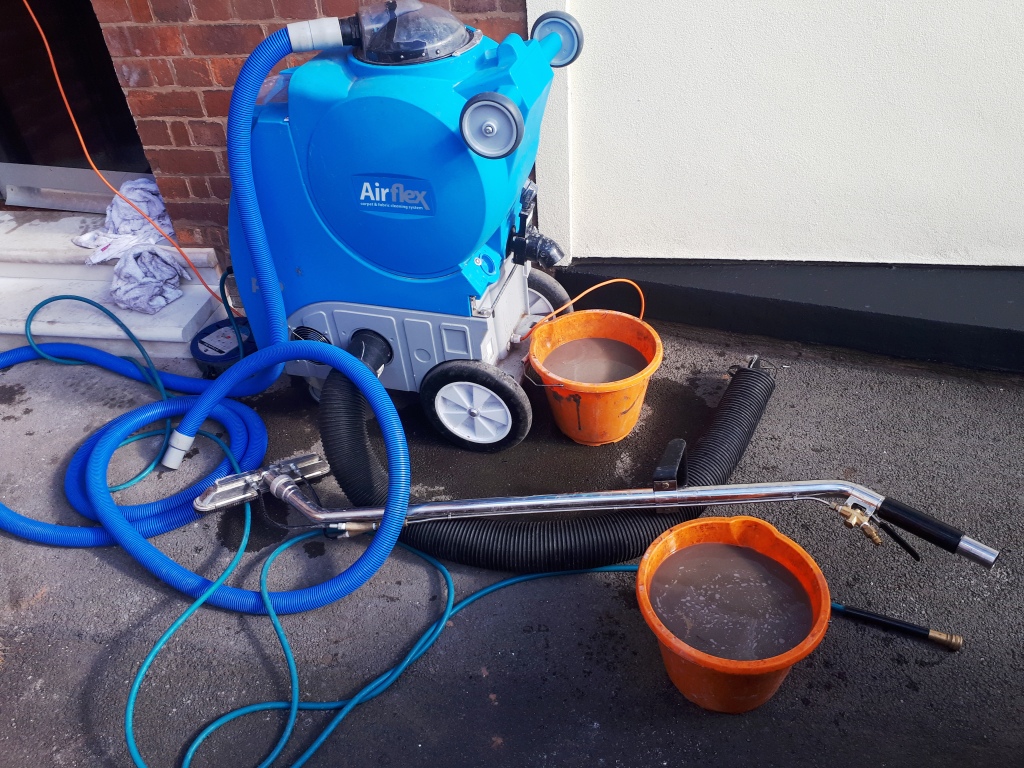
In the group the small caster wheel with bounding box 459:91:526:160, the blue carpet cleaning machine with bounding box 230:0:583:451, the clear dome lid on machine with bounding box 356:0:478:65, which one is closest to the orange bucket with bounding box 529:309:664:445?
the blue carpet cleaning machine with bounding box 230:0:583:451

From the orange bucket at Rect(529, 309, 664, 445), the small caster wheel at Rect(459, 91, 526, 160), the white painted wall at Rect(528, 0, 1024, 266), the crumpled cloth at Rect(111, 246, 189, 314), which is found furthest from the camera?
the crumpled cloth at Rect(111, 246, 189, 314)

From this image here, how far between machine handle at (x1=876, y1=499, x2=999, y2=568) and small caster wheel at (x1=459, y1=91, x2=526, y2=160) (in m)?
1.09

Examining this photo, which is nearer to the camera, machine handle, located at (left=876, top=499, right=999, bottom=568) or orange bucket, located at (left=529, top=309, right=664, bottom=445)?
machine handle, located at (left=876, top=499, right=999, bottom=568)

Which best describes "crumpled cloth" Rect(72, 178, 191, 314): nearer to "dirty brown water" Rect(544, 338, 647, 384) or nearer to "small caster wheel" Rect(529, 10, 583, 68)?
"dirty brown water" Rect(544, 338, 647, 384)

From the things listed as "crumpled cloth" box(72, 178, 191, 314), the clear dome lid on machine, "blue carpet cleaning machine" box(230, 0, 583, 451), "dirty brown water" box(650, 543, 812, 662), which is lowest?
"dirty brown water" box(650, 543, 812, 662)

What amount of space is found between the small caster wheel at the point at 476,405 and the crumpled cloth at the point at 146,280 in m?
1.22

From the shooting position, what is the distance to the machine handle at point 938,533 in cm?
134

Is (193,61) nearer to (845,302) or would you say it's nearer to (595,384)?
(595,384)

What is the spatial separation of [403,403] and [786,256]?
1.47 metres

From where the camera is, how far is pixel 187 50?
8.00 feet

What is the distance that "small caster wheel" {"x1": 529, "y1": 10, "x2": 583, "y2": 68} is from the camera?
2006mm

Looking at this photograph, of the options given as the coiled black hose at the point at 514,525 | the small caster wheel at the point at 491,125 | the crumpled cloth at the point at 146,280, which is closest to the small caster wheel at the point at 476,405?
the coiled black hose at the point at 514,525

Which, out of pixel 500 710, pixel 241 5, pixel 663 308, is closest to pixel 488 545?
pixel 500 710

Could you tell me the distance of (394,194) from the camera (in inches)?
70.4
